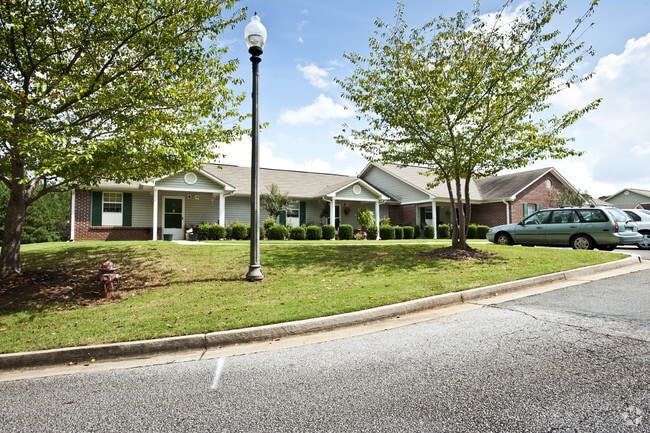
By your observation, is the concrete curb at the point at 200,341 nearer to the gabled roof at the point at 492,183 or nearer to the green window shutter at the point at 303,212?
the green window shutter at the point at 303,212

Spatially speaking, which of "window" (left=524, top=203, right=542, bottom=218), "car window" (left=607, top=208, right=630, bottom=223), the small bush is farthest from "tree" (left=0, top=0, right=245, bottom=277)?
"window" (left=524, top=203, right=542, bottom=218)

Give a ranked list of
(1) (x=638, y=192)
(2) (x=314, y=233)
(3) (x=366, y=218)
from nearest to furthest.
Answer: (2) (x=314, y=233) < (3) (x=366, y=218) < (1) (x=638, y=192)

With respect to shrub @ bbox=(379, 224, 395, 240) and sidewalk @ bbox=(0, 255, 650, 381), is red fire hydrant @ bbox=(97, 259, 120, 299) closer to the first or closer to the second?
sidewalk @ bbox=(0, 255, 650, 381)

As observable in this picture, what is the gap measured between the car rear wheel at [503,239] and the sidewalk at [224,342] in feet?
33.7

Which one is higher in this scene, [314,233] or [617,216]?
[617,216]

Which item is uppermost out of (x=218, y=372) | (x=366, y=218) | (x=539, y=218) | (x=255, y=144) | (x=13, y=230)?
(x=255, y=144)

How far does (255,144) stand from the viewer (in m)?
7.88

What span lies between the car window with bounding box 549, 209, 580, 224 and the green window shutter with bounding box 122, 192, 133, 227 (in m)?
19.8

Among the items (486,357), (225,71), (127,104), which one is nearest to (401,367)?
(486,357)

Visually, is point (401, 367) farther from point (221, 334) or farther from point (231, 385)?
point (221, 334)

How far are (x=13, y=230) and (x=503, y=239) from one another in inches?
647

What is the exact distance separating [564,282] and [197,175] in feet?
54.6

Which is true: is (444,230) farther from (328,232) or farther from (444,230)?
(328,232)

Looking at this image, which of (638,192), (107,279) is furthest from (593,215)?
(638,192)
